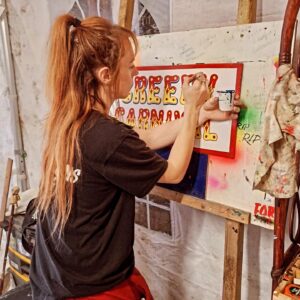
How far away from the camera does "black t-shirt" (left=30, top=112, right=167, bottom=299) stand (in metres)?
0.93

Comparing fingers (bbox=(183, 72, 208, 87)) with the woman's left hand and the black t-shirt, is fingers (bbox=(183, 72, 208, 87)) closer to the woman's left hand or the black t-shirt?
the woman's left hand

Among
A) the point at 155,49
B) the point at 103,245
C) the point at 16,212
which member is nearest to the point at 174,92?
the point at 155,49

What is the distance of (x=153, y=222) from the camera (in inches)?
63.0

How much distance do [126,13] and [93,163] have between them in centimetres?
69

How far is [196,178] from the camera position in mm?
1167

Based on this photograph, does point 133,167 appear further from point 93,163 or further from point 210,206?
point 210,206

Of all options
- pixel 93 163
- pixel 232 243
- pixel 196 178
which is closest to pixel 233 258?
pixel 232 243

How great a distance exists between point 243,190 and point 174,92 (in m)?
0.39

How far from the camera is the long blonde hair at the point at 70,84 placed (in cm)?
95

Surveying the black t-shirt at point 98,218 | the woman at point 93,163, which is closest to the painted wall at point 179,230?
the woman at point 93,163

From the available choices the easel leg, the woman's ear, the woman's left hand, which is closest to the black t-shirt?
the woman's ear

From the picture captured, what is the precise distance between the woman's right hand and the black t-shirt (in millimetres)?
226

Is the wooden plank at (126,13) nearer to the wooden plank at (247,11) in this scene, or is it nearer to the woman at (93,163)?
the woman at (93,163)

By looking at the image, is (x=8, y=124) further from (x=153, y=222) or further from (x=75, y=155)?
(x=75, y=155)
